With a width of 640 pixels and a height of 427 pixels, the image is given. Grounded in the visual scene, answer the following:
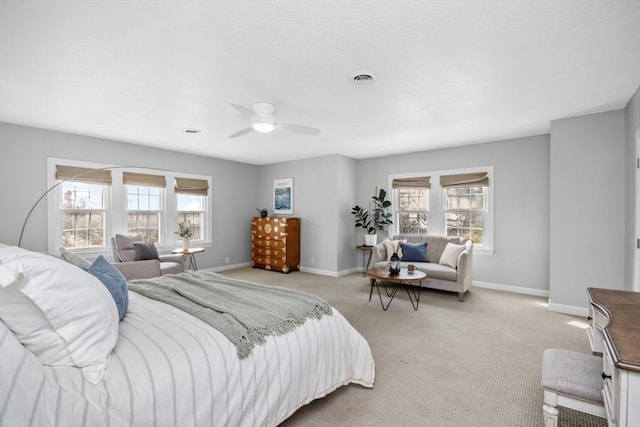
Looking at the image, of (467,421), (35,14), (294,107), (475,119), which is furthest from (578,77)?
(35,14)

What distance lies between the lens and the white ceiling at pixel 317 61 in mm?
1892

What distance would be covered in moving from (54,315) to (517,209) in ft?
18.6

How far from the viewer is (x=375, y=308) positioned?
418 cm

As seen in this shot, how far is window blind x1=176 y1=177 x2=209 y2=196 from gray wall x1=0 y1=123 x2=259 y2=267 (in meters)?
0.19

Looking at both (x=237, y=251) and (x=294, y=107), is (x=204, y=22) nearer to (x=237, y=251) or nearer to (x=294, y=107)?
(x=294, y=107)

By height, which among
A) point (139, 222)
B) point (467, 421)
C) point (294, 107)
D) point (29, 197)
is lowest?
point (467, 421)

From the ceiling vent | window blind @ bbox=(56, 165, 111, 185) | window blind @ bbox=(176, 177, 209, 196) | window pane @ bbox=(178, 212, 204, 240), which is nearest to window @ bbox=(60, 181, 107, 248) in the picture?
window blind @ bbox=(56, 165, 111, 185)

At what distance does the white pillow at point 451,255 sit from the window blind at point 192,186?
472 cm

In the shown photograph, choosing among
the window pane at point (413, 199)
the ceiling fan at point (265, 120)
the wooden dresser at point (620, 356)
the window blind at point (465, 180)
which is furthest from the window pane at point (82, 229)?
the wooden dresser at point (620, 356)

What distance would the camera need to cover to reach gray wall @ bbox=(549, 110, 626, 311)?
12.0ft

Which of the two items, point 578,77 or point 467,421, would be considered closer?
point 467,421

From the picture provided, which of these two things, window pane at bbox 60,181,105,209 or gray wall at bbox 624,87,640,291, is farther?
window pane at bbox 60,181,105,209

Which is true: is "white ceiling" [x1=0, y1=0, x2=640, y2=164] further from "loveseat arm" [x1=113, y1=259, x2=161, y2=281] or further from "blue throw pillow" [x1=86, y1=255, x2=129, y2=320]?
"loveseat arm" [x1=113, y1=259, x2=161, y2=281]

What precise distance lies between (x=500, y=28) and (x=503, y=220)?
385cm
